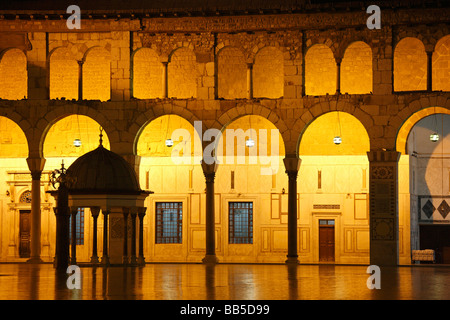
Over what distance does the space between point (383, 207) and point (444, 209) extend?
594 cm

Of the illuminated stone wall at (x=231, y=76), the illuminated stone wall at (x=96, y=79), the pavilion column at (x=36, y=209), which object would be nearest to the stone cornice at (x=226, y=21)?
the illuminated stone wall at (x=96, y=79)

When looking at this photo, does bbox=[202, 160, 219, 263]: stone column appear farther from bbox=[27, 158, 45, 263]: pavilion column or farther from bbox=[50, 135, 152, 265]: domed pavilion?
bbox=[27, 158, 45, 263]: pavilion column

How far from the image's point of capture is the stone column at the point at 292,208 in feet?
121

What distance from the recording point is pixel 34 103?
125 feet

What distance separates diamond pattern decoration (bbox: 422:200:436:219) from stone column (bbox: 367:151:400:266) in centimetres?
537

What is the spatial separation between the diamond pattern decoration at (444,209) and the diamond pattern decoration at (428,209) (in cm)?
28

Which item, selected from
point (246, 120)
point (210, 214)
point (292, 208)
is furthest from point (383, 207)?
point (246, 120)

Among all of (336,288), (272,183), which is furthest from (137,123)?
(336,288)

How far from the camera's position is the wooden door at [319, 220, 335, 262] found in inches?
1614

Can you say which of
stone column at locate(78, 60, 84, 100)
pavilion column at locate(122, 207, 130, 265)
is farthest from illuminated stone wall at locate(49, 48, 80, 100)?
pavilion column at locate(122, 207, 130, 265)

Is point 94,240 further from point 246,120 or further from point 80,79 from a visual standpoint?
point 246,120

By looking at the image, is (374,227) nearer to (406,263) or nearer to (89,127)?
(406,263)

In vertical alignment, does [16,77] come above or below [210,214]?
above

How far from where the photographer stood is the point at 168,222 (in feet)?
136
